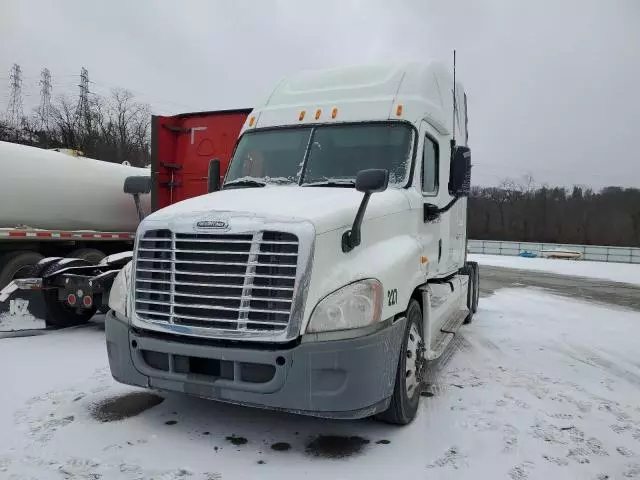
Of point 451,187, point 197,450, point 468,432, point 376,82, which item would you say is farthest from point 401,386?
point 376,82

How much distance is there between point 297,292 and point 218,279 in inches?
24.2

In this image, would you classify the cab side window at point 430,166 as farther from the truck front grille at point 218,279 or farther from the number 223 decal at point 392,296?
the truck front grille at point 218,279

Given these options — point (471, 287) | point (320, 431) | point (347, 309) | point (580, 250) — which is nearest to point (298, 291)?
point (347, 309)

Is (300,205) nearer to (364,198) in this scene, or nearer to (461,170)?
(364,198)

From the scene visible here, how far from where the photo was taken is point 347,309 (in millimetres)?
3611

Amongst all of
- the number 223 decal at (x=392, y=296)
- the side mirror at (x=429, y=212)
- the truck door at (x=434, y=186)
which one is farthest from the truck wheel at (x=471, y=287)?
the number 223 decal at (x=392, y=296)

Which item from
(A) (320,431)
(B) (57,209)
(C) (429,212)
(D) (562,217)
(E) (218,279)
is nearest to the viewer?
(E) (218,279)

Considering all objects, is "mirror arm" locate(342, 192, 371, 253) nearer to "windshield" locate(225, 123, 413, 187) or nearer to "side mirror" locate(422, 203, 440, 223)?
"windshield" locate(225, 123, 413, 187)

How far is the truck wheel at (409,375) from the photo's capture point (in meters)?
4.09

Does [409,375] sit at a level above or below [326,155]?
below

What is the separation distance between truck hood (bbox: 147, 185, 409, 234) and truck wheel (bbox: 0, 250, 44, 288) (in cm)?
525

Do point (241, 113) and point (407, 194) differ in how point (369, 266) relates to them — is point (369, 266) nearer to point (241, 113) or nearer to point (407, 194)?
point (407, 194)

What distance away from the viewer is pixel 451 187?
5723 millimetres

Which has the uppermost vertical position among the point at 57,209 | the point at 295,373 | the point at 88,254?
the point at 57,209
